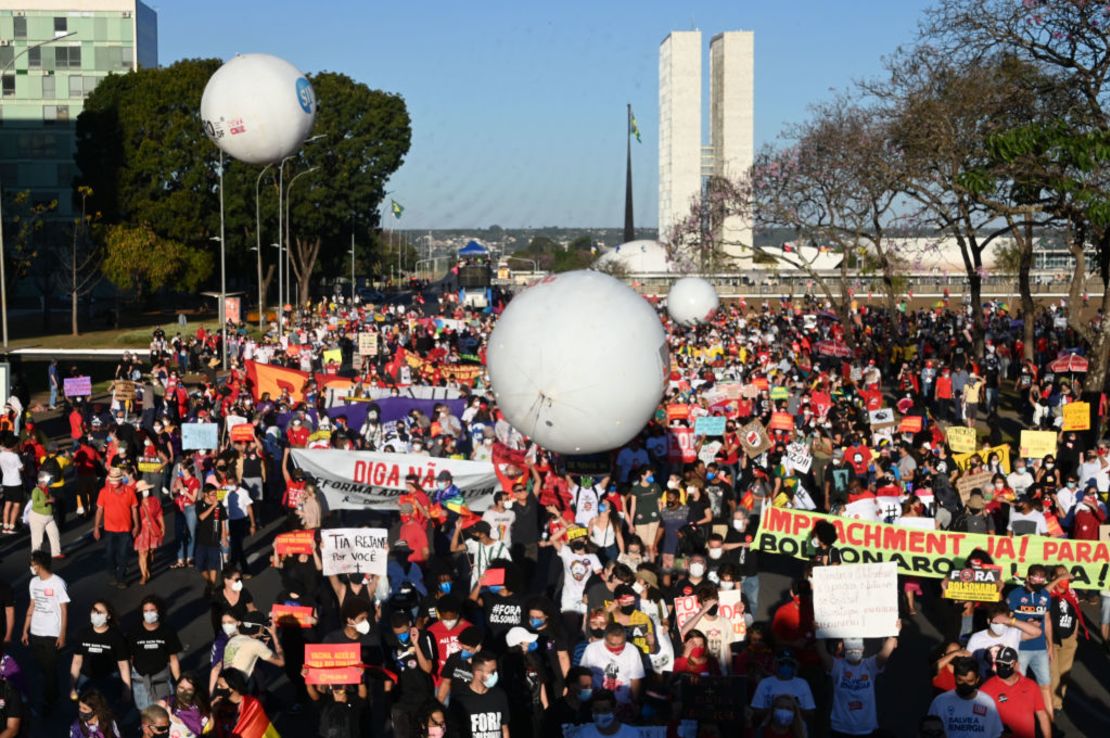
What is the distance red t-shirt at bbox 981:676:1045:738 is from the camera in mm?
8898

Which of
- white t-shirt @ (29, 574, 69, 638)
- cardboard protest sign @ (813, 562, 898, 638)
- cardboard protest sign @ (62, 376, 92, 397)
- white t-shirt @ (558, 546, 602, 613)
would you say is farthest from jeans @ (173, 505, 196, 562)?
cardboard protest sign @ (62, 376, 92, 397)

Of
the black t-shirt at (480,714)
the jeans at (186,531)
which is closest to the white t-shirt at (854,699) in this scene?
the black t-shirt at (480,714)

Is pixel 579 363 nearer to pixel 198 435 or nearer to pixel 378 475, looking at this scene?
pixel 378 475

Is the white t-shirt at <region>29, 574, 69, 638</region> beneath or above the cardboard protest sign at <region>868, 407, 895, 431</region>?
beneath

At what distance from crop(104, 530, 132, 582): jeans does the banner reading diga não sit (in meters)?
7.06

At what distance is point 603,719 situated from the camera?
8328 mm

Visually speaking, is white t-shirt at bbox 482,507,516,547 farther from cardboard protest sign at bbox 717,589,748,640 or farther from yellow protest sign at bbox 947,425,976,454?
yellow protest sign at bbox 947,425,976,454

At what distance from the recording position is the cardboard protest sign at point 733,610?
10977mm

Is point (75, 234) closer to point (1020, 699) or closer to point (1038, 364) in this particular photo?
point (1038, 364)

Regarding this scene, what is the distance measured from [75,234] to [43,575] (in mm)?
51921

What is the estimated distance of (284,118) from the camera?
62.1 feet

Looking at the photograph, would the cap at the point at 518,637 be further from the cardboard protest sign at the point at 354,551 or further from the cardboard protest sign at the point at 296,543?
the cardboard protest sign at the point at 296,543

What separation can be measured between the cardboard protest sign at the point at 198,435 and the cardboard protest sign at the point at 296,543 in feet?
26.0

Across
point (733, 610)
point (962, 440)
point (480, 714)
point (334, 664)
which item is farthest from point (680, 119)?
point (480, 714)
